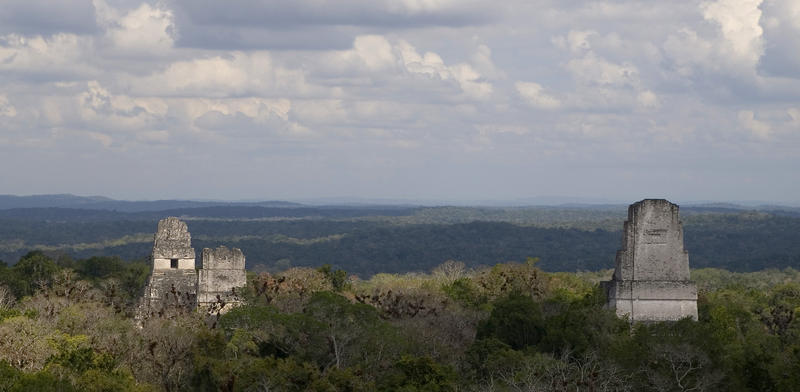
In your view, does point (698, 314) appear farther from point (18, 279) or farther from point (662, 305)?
point (18, 279)

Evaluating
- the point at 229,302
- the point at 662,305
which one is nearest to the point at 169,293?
the point at 229,302

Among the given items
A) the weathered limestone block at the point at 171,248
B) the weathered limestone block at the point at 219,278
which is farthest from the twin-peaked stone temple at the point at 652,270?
the weathered limestone block at the point at 171,248

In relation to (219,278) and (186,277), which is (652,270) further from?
(186,277)

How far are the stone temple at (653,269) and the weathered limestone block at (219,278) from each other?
10932mm

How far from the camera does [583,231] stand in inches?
6407

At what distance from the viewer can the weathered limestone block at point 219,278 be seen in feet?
107

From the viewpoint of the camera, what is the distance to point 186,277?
32.9m

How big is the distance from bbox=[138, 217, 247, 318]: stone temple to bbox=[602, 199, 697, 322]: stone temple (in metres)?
11.0

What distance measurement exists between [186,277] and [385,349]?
29.4 feet

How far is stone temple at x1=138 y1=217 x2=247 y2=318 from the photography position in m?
32.2

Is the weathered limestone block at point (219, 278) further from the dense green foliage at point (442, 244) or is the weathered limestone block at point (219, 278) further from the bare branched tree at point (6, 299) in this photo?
the dense green foliage at point (442, 244)

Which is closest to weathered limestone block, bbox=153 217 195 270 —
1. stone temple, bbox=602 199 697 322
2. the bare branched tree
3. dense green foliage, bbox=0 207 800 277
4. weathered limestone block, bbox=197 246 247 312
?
weathered limestone block, bbox=197 246 247 312

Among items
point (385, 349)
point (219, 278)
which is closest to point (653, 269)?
point (385, 349)

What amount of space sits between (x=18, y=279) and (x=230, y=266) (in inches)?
626
